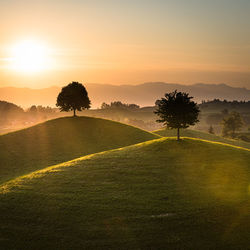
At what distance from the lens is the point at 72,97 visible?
264 ft

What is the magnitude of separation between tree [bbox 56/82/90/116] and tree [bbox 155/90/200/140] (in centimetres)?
4288

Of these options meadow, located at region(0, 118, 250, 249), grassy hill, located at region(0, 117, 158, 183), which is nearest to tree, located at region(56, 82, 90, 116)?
grassy hill, located at region(0, 117, 158, 183)

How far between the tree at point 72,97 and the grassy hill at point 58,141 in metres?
4.35

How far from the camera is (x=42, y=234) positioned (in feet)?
66.2

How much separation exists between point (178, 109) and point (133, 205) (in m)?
22.9

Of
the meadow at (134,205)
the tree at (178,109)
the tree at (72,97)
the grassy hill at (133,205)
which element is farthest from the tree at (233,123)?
the grassy hill at (133,205)

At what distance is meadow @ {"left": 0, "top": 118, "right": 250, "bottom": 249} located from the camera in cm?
1934

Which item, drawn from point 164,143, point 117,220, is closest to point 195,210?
point 117,220

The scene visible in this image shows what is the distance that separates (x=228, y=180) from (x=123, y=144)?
129 ft

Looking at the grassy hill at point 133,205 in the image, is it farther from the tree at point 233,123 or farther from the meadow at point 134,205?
the tree at point 233,123

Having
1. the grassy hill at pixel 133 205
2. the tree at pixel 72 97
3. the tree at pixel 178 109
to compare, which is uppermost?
the tree at pixel 72 97

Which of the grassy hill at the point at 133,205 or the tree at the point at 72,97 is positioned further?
the tree at the point at 72,97

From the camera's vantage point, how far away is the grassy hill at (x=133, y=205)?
762 inches

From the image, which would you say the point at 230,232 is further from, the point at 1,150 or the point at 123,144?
the point at 1,150
